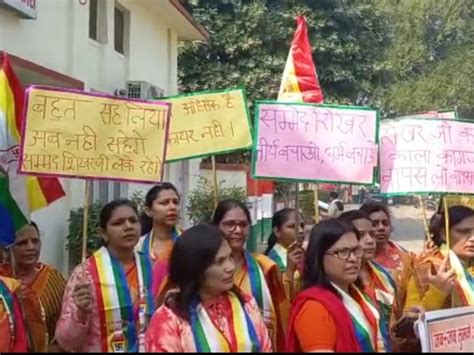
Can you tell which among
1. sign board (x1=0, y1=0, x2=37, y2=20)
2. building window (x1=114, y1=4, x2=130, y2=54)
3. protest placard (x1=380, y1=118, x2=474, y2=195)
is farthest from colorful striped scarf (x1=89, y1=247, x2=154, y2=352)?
building window (x1=114, y1=4, x2=130, y2=54)

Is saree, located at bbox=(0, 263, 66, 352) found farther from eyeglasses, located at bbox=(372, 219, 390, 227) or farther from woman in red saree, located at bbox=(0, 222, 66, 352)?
eyeglasses, located at bbox=(372, 219, 390, 227)

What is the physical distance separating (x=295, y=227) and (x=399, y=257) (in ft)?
2.59

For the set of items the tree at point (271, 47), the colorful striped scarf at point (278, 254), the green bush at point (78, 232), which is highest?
the tree at point (271, 47)

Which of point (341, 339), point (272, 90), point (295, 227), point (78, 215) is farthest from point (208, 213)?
point (341, 339)

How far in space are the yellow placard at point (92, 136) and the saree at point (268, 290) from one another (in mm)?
654

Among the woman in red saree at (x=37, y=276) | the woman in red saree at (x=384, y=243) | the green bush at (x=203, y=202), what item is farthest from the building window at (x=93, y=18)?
the woman in red saree at (x=37, y=276)

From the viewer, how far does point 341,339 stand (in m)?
2.76

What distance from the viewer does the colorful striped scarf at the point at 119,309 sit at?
354 cm

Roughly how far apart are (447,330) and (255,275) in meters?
0.97

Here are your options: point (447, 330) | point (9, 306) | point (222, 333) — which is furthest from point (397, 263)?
point (9, 306)

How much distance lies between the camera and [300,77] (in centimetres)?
593

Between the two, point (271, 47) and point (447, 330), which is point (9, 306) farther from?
point (271, 47)

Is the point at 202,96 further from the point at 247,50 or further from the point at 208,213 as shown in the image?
the point at 247,50

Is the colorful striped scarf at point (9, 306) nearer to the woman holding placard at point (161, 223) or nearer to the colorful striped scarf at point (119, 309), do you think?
the colorful striped scarf at point (119, 309)
